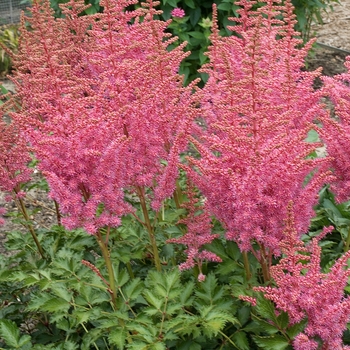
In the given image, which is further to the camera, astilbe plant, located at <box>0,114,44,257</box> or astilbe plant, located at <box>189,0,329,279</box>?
astilbe plant, located at <box>0,114,44,257</box>

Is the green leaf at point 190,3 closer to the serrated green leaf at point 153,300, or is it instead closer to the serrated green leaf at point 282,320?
the serrated green leaf at point 153,300

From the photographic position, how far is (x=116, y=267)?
2.91 meters

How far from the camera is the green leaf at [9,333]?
271 centimetres

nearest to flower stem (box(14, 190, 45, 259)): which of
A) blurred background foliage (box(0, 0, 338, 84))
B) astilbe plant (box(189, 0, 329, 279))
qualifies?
astilbe plant (box(189, 0, 329, 279))

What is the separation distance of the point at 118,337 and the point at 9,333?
576 millimetres

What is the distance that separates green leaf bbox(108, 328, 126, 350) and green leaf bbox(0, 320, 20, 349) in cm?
47

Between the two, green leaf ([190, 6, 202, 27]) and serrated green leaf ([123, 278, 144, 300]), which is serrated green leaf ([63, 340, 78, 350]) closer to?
serrated green leaf ([123, 278, 144, 300])

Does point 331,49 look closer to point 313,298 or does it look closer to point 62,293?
point 62,293

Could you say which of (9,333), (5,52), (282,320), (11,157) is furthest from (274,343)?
(5,52)

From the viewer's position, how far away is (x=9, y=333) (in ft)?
9.02

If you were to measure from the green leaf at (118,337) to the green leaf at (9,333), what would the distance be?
47cm

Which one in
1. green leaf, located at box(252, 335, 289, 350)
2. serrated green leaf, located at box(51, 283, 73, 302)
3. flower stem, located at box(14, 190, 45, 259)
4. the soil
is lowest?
the soil

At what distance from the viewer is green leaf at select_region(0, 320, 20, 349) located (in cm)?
271

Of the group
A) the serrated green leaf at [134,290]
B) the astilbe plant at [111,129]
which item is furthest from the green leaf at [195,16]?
the serrated green leaf at [134,290]
